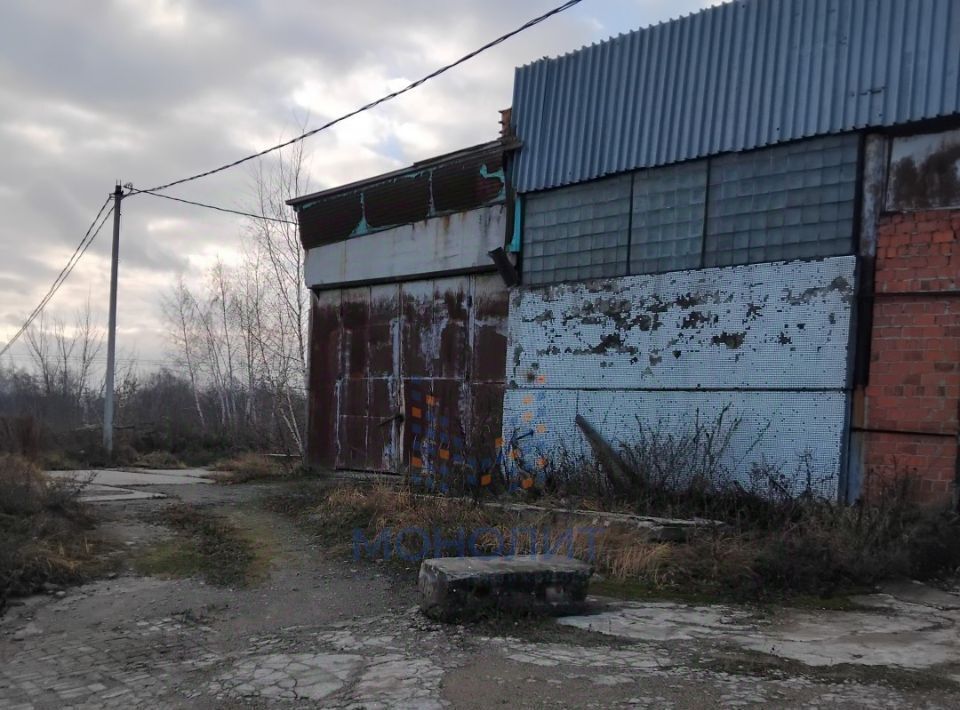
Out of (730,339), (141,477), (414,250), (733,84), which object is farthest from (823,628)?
(141,477)

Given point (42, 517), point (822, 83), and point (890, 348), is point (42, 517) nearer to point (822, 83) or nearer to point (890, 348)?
point (890, 348)

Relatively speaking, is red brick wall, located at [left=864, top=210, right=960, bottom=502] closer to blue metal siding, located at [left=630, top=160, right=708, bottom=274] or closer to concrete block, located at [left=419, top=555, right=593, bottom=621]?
blue metal siding, located at [left=630, top=160, right=708, bottom=274]

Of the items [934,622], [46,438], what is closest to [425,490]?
[934,622]

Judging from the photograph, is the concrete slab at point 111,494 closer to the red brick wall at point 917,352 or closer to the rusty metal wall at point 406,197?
the rusty metal wall at point 406,197

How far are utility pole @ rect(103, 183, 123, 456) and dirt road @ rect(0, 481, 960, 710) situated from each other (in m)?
12.9

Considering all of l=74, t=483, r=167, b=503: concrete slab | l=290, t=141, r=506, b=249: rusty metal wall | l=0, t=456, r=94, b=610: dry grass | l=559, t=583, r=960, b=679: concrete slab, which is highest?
l=290, t=141, r=506, b=249: rusty metal wall

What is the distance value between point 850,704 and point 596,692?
3.73ft

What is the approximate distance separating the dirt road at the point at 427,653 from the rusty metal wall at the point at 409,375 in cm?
399

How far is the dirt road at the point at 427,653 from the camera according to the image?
3.80 m

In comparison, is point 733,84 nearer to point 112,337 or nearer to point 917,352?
point 917,352

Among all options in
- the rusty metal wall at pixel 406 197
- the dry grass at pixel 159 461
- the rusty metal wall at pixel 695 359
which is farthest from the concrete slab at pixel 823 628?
the dry grass at pixel 159 461

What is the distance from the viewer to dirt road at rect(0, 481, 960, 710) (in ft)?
12.5

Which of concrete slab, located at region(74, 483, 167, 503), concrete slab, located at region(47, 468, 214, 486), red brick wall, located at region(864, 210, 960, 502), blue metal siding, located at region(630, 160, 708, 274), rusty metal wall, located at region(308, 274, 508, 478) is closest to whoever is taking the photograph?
red brick wall, located at region(864, 210, 960, 502)

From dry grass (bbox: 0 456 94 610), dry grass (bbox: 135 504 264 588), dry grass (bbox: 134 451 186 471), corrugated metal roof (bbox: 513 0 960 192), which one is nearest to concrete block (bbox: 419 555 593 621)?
dry grass (bbox: 135 504 264 588)
